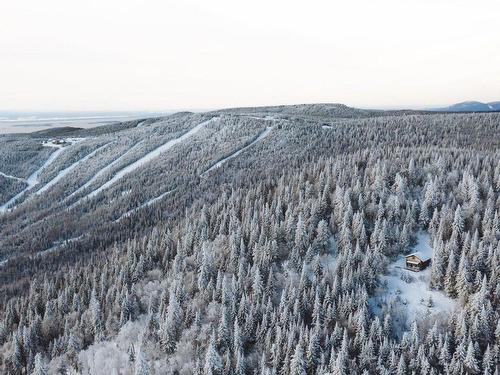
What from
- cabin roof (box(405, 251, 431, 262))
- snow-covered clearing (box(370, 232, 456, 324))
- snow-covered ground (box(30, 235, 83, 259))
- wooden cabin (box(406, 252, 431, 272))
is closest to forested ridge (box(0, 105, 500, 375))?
snow-covered clearing (box(370, 232, 456, 324))

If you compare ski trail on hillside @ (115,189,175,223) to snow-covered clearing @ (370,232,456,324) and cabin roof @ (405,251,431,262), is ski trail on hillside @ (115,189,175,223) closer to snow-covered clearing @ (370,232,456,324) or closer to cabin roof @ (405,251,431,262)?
snow-covered clearing @ (370,232,456,324)

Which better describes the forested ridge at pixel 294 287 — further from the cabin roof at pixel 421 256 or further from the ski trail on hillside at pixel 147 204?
the ski trail on hillside at pixel 147 204

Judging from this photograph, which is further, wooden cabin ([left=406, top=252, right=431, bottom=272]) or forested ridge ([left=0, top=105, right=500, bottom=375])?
wooden cabin ([left=406, top=252, right=431, bottom=272])

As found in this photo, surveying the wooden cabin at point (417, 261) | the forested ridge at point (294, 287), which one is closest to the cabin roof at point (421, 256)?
the wooden cabin at point (417, 261)

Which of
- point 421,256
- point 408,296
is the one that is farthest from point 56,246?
point 421,256

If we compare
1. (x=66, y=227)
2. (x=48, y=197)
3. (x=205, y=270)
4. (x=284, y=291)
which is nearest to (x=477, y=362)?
(x=284, y=291)

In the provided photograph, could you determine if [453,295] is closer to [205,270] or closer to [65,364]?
[205,270]
